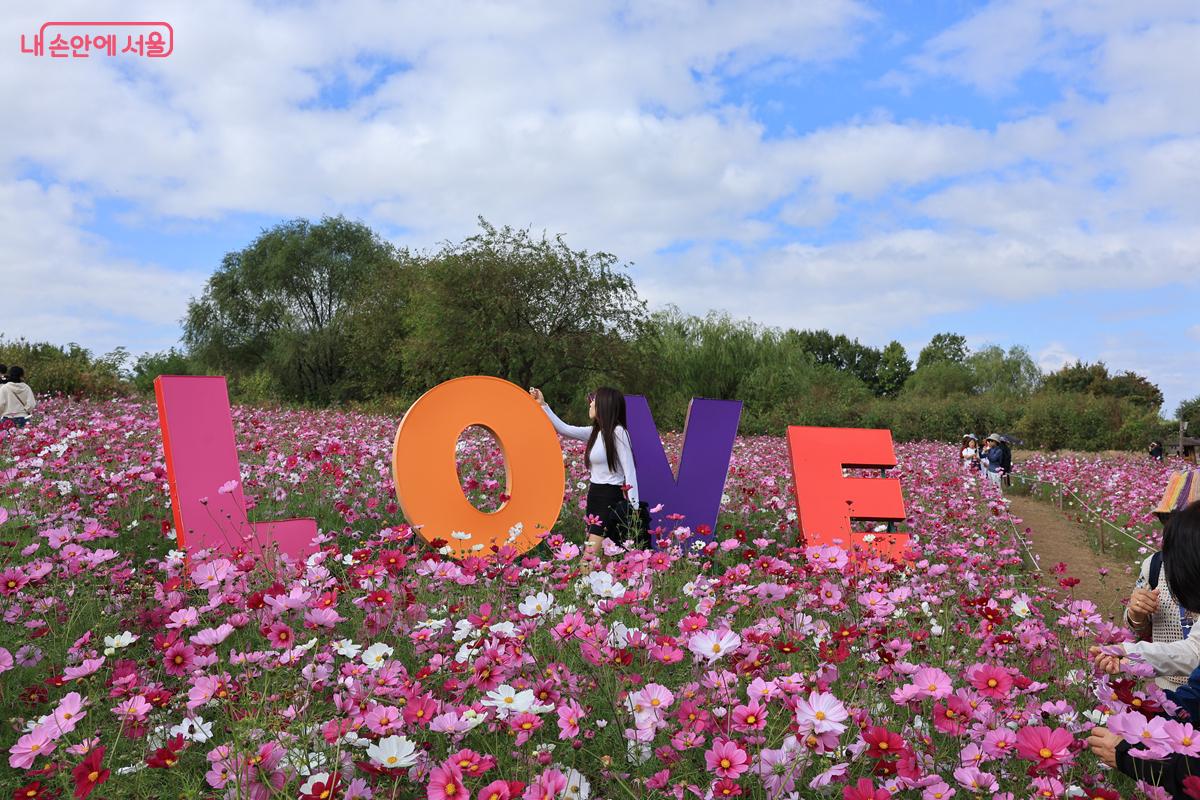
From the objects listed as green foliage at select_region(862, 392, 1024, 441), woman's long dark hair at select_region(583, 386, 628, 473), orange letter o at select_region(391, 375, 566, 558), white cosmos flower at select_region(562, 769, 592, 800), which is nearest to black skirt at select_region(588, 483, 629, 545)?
woman's long dark hair at select_region(583, 386, 628, 473)

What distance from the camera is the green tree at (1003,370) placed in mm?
57750

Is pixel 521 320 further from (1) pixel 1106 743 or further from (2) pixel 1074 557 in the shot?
(1) pixel 1106 743

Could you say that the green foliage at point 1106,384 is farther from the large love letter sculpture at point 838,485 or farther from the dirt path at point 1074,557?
the large love letter sculpture at point 838,485

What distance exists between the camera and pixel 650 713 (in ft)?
6.52

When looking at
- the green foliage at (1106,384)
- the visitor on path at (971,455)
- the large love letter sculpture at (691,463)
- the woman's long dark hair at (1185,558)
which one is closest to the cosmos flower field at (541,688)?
the woman's long dark hair at (1185,558)

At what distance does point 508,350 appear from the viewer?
25.0m

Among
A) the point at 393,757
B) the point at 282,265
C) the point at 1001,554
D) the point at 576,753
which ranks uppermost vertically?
the point at 282,265

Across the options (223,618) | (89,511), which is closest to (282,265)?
(89,511)

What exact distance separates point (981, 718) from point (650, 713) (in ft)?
2.85

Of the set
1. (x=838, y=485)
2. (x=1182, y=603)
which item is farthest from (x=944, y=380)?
(x=1182, y=603)

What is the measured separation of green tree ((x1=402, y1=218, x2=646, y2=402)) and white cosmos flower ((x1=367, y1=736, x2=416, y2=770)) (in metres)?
22.9

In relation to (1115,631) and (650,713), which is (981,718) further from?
(1115,631)

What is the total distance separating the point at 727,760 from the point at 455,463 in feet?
14.7

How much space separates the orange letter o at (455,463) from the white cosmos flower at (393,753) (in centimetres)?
351
